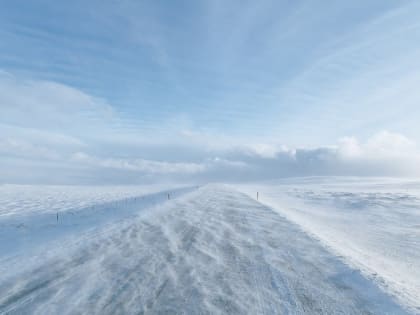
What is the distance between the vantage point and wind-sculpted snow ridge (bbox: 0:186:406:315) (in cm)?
A: 639

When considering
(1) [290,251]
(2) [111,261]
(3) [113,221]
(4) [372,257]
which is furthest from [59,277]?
(4) [372,257]

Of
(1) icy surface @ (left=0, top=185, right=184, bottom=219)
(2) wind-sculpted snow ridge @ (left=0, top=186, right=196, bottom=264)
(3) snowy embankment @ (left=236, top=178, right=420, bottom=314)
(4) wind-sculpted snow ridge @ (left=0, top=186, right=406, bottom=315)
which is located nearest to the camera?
(4) wind-sculpted snow ridge @ (left=0, top=186, right=406, bottom=315)

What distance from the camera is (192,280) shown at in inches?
309

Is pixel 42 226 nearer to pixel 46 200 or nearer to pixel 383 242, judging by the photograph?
pixel 46 200

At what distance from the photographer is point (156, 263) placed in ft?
30.2

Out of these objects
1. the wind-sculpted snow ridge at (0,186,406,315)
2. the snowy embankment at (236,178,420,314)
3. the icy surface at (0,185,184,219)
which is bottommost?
the snowy embankment at (236,178,420,314)

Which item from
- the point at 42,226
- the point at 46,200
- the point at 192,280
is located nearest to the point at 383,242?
the point at 192,280

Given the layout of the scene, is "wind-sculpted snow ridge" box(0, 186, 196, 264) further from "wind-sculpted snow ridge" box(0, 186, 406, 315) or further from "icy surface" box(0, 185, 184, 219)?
"wind-sculpted snow ridge" box(0, 186, 406, 315)

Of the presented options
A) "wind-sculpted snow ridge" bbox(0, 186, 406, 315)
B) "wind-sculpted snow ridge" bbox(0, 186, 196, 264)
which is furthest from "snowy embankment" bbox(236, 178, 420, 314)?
"wind-sculpted snow ridge" bbox(0, 186, 196, 264)

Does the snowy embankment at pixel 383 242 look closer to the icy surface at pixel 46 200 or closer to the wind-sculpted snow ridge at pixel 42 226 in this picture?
the wind-sculpted snow ridge at pixel 42 226

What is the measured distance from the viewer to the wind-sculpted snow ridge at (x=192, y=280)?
6.39 meters

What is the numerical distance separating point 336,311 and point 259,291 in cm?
188

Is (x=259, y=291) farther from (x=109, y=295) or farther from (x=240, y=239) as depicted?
(x=240, y=239)

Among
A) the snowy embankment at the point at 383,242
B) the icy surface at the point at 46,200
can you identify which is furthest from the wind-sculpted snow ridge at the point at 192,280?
the icy surface at the point at 46,200
